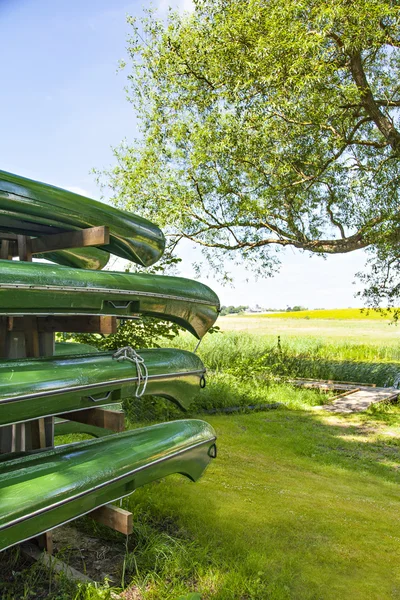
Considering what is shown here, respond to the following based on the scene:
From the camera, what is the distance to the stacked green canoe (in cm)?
242

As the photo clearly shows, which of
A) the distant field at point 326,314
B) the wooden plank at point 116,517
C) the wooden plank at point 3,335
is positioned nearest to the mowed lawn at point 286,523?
the wooden plank at point 116,517

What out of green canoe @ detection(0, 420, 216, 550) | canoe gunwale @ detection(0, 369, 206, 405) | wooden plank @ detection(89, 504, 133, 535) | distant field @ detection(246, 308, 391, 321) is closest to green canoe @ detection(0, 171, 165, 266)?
→ canoe gunwale @ detection(0, 369, 206, 405)

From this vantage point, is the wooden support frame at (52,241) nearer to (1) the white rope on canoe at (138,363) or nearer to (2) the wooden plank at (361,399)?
(1) the white rope on canoe at (138,363)

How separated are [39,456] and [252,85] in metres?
7.99

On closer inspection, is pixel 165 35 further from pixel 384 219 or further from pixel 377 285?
pixel 377 285

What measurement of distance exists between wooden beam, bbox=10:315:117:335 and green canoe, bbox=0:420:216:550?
67cm

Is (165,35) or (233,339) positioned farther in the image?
(233,339)

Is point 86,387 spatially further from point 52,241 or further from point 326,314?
point 326,314

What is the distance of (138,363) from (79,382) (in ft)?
1.52

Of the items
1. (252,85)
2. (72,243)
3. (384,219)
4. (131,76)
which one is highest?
(131,76)

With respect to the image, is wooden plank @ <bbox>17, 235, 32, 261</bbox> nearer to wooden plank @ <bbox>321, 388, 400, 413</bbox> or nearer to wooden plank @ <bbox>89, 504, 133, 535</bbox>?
wooden plank @ <bbox>89, 504, 133, 535</bbox>

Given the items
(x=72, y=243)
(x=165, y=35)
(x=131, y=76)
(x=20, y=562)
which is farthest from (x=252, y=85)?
(x=20, y=562)

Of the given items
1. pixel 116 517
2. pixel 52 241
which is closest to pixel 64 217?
pixel 52 241

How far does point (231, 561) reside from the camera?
296 cm
